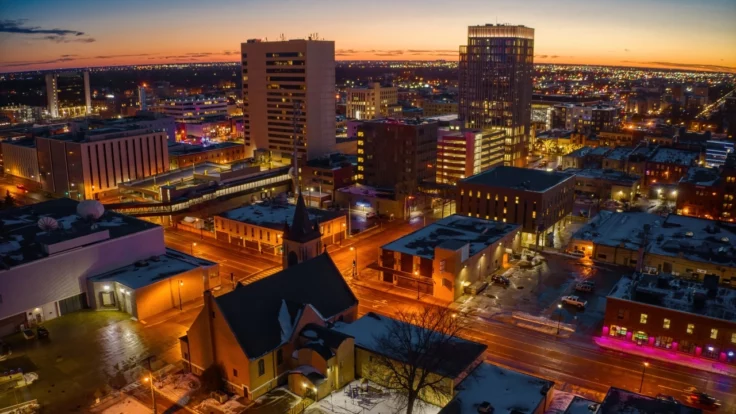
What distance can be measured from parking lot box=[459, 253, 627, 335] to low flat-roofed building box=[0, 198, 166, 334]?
39.1m

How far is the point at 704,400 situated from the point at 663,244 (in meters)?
32.5

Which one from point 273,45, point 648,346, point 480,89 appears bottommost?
point 648,346

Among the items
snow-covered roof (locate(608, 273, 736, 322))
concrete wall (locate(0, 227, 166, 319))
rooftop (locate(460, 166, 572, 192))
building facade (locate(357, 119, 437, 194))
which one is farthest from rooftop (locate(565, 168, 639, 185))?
concrete wall (locate(0, 227, 166, 319))

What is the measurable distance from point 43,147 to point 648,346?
115656mm

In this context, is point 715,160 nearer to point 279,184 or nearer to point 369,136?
point 369,136

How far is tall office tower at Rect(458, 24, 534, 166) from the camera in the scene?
5234 inches

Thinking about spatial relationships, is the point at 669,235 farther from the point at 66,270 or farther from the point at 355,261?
the point at 66,270

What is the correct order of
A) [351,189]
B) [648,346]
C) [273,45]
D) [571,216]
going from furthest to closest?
[273,45], [351,189], [571,216], [648,346]

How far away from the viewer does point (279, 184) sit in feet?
370

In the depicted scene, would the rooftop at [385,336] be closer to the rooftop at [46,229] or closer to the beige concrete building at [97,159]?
the rooftop at [46,229]

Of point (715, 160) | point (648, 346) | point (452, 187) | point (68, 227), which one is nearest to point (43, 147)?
point (68, 227)

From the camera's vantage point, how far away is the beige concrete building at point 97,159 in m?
109

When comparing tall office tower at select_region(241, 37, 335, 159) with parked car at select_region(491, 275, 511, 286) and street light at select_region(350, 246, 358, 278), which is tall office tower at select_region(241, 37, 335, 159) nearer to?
street light at select_region(350, 246, 358, 278)

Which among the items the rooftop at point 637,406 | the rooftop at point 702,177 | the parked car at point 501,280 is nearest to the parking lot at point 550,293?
the parked car at point 501,280
